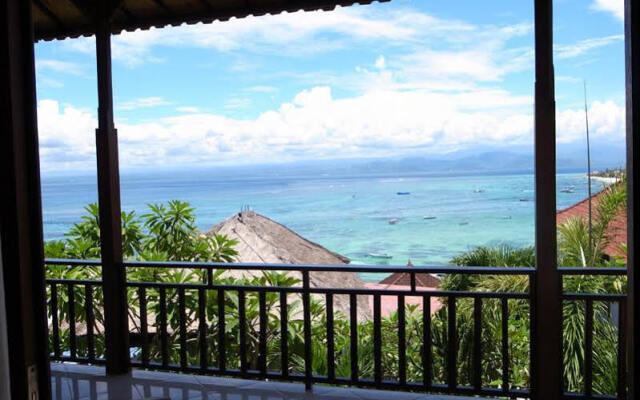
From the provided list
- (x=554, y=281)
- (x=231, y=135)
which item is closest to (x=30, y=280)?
(x=554, y=281)

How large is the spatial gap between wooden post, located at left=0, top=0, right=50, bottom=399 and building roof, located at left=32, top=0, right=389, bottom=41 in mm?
3122

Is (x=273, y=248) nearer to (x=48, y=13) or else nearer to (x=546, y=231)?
(x=48, y=13)

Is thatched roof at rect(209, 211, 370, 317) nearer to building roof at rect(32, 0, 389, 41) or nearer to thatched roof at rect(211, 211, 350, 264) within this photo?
thatched roof at rect(211, 211, 350, 264)

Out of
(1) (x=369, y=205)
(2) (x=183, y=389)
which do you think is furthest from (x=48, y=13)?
(1) (x=369, y=205)

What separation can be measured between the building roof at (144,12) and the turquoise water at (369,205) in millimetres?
22396

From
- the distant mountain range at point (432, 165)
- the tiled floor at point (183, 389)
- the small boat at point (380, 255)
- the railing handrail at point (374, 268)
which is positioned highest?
the distant mountain range at point (432, 165)

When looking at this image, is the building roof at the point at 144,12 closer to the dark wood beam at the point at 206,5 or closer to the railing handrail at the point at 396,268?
the dark wood beam at the point at 206,5

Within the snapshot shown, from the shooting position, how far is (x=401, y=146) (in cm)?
3500

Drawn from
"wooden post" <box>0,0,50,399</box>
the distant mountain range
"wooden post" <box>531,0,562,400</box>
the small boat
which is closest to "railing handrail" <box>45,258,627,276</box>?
Result: "wooden post" <box>531,0,562,400</box>

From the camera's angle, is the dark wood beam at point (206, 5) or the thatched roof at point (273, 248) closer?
the dark wood beam at point (206, 5)

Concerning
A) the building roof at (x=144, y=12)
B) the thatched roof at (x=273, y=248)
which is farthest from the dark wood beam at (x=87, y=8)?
the thatched roof at (x=273, y=248)

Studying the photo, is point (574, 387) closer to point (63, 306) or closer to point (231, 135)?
point (63, 306)

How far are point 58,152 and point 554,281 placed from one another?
26.6m

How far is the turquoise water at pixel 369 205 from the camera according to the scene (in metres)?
29.0
